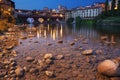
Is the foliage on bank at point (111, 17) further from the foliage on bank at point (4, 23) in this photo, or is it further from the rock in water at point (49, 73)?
the rock in water at point (49, 73)

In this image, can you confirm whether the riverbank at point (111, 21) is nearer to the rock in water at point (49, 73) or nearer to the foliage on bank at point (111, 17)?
the foliage on bank at point (111, 17)

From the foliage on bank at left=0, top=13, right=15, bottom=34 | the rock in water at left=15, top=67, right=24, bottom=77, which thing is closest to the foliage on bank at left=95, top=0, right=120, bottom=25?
the foliage on bank at left=0, top=13, right=15, bottom=34

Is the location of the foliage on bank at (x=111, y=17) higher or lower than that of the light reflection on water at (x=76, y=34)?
higher

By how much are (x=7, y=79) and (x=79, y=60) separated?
3921mm

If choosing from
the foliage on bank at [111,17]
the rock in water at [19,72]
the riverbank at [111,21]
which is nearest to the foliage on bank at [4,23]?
the rock in water at [19,72]

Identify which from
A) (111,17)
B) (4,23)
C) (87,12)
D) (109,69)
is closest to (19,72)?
(109,69)

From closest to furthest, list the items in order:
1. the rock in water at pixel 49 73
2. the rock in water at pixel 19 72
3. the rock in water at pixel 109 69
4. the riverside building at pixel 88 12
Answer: the rock in water at pixel 109 69
the rock in water at pixel 19 72
the rock in water at pixel 49 73
the riverside building at pixel 88 12

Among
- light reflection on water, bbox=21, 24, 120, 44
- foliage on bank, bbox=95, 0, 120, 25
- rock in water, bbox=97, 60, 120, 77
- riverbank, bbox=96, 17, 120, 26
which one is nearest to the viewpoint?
rock in water, bbox=97, 60, 120, 77

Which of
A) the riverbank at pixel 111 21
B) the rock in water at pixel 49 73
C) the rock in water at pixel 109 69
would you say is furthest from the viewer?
the riverbank at pixel 111 21

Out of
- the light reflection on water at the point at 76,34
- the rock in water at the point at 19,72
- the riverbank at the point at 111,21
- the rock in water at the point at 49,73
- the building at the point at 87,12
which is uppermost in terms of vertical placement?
the building at the point at 87,12

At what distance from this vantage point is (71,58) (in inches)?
398

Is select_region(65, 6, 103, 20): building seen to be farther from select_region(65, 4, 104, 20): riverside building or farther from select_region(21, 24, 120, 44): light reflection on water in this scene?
select_region(21, 24, 120, 44): light reflection on water

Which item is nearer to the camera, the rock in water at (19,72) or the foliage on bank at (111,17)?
the rock in water at (19,72)

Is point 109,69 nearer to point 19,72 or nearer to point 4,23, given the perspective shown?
point 19,72
